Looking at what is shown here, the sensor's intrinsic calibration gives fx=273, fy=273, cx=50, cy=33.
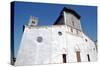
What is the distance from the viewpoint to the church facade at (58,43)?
347cm

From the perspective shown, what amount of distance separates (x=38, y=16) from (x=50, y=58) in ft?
1.89

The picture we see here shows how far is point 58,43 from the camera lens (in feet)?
12.0

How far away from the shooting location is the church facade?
3.47 metres

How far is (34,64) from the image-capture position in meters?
3.51

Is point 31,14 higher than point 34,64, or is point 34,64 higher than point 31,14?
point 31,14

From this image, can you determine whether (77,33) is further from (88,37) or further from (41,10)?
(41,10)

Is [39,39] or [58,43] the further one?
[58,43]

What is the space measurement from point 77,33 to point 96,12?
45 centimetres

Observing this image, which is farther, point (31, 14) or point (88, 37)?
point (88, 37)
